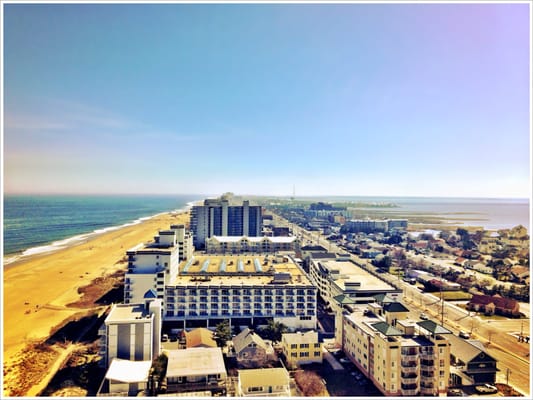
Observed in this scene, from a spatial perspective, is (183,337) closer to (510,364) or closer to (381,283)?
(381,283)

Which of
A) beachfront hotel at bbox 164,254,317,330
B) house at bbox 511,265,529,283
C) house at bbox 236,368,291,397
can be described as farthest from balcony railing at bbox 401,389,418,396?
house at bbox 511,265,529,283

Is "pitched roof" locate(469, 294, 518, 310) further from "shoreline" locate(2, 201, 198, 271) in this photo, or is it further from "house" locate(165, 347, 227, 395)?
"shoreline" locate(2, 201, 198, 271)

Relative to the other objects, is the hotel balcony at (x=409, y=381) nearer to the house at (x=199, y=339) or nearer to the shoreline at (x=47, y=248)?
the house at (x=199, y=339)

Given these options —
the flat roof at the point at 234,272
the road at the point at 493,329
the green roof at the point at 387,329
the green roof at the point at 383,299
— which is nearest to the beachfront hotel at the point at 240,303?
the flat roof at the point at 234,272

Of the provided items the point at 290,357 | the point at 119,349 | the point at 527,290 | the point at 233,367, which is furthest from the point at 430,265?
the point at 119,349

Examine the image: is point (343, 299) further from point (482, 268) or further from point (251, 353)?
point (482, 268)

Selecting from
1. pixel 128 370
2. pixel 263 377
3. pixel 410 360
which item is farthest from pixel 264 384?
pixel 410 360
